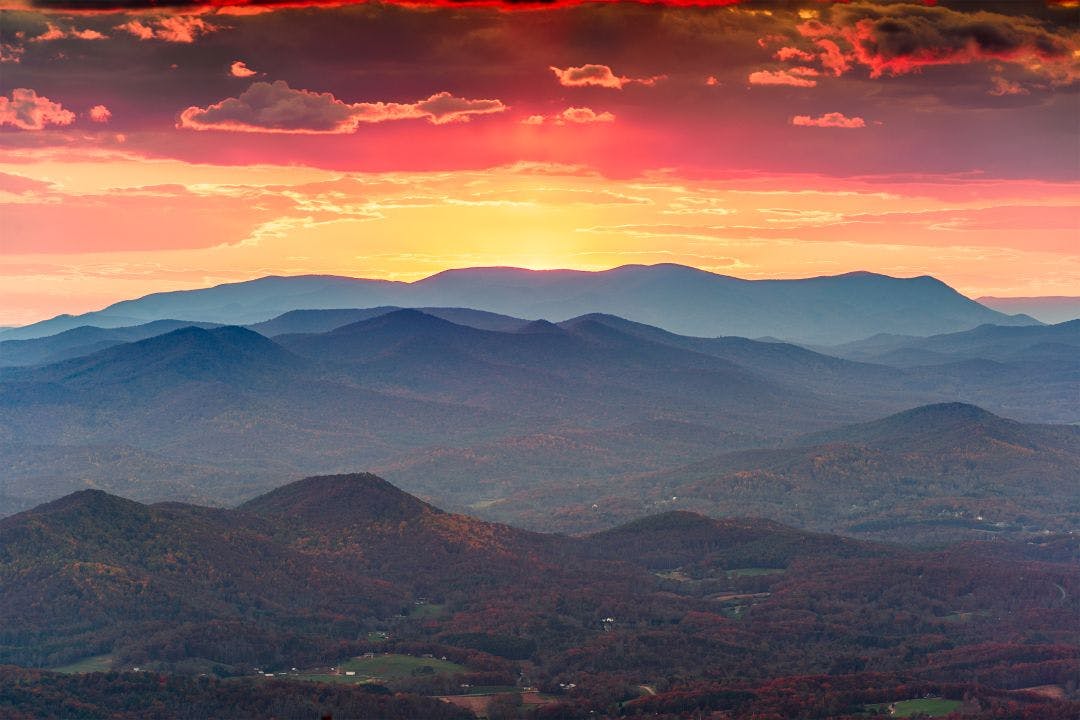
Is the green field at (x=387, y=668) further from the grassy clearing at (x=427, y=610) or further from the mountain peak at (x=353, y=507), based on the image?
A: the mountain peak at (x=353, y=507)

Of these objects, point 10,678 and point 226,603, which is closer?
point 10,678

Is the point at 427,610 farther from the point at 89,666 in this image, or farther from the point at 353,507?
the point at 89,666

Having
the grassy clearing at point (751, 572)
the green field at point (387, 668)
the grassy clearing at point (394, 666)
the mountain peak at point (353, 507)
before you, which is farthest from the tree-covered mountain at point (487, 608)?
the grassy clearing at point (394, 666)

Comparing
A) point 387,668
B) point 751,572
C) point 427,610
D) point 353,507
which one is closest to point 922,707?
point 387,668

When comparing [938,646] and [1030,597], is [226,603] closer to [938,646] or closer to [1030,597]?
[938,646]

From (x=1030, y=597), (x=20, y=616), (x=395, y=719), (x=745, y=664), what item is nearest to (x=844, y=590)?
(x=1030, y=597)

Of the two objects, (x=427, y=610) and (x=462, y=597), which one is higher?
(x=462, y=597)
